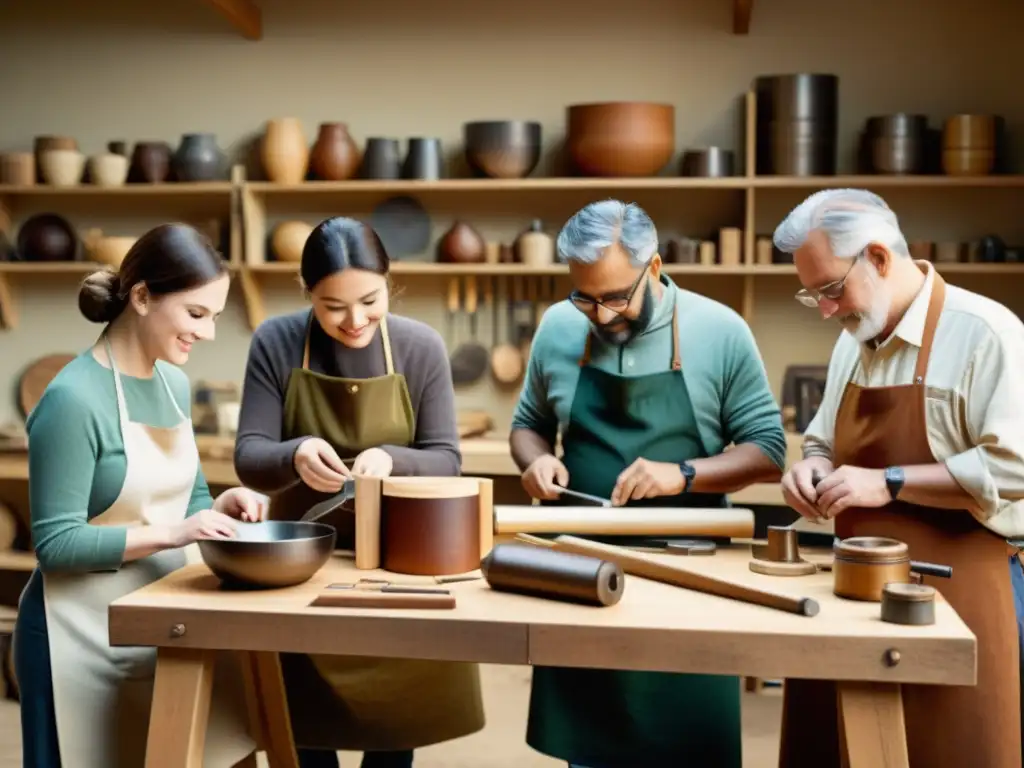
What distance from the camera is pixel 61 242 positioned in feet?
18.3

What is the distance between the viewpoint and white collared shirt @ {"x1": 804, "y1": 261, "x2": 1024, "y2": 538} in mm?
2254

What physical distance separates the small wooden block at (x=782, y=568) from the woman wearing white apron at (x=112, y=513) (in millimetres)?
1037

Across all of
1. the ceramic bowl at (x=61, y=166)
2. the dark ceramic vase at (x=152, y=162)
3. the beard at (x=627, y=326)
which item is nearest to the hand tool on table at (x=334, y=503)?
the beard at (x=627, y=326)

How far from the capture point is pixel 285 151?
5.32 meters

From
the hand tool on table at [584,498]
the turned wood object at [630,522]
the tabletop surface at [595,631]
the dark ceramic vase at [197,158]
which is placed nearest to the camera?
the tabletop surface at [595,631]

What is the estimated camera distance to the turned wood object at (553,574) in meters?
2.13

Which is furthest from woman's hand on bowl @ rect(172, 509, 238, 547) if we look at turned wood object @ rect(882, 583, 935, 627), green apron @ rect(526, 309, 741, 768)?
turned wood object @ rect(882, 583, 935, 627)

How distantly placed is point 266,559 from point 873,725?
3.62 ft

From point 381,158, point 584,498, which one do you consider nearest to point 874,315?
point 584,498

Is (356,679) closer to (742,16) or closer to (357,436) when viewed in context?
(357,436)

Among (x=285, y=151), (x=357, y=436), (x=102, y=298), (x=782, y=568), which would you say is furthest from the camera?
(x=285, y=151)

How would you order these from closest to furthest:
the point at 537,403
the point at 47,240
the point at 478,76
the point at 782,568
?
the point at 782,568, the point at 537,403, the point at 478,76, the point at 47,240

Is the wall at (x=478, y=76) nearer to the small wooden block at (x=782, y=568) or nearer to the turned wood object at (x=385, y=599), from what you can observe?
the small wooden block at (x=782, y=568)

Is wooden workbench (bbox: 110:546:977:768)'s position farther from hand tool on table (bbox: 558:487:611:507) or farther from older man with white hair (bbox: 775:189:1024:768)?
hand tool on table (bbox: 558:487:611:507)
